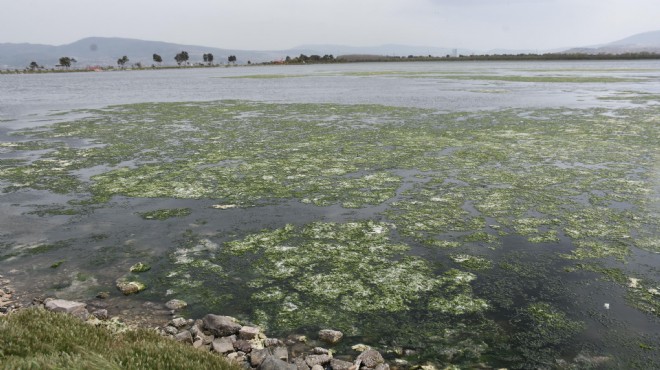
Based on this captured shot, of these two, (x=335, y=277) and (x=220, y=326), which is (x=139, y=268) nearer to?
(x=220, y=326)

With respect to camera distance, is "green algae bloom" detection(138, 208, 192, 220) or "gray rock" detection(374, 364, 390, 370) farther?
"green algae bloom" detection(138, 208, 192, 220)

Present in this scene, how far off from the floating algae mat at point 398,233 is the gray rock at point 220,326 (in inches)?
22.5

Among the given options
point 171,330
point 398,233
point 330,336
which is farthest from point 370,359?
point 398,233

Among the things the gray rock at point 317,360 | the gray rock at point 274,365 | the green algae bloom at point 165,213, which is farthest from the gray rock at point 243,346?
the green algae bloom at point 165,213

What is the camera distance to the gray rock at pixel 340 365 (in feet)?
23.9

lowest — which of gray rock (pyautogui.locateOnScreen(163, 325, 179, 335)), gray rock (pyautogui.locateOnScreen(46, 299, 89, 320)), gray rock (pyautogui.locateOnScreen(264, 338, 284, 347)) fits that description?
gray rock (pyautogui.locateOnScreen(264, 338, 284, 347))

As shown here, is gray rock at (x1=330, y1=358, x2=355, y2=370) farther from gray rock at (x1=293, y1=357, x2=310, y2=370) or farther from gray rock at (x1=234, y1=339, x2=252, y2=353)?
gray rock at (x1=234, y1=339, x2=252, y2=353)

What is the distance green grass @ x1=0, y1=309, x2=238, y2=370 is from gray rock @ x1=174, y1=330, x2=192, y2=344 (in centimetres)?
49

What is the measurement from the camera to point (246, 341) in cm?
804

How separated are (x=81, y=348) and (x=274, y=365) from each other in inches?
114

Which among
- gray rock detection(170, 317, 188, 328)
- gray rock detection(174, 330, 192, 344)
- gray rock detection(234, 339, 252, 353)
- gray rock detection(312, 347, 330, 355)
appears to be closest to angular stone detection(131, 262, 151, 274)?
gray rock detection(170, 317, 188, 328)

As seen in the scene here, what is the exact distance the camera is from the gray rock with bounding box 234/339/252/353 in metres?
7.86

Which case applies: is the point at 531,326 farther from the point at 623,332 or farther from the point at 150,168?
the point at 150,168

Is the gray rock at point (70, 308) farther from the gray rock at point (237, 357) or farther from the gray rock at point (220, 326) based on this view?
the gray rock at point (237, 357)
